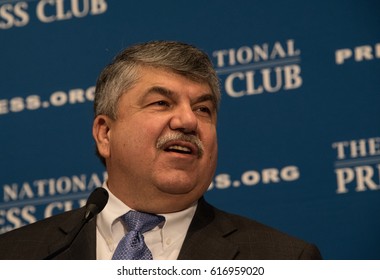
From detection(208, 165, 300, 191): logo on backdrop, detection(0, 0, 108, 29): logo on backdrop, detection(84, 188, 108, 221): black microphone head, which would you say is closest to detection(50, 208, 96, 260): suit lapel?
detection(84, 188, 108, 221): black microphone head

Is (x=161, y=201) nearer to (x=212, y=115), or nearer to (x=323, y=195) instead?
(x=212, y=115)

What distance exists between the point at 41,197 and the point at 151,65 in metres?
0.98

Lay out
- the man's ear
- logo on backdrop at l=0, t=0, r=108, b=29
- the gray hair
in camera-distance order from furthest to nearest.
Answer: logo on backdrop at l=0, t=0, r=108, b=29, the man's ear, the gray hair

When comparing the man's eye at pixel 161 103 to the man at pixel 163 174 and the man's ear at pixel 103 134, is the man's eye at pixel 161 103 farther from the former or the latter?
the man's ear at pixel 103 134

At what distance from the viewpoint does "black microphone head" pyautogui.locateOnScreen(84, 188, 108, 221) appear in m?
2.02

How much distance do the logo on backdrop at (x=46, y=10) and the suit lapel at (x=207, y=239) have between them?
124 centimetres

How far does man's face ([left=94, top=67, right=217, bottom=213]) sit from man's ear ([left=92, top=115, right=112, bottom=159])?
41 mm

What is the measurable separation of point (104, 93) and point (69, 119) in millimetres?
663

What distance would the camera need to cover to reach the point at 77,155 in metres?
3.16

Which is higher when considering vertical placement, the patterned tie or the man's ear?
the man's ear

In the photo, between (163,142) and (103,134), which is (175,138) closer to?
(163,142)

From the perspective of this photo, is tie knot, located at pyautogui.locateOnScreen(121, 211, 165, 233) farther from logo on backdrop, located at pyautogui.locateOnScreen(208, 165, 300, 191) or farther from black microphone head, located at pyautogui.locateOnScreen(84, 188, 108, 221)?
logo on backdrop, located at pyautogui.locateOnScreen(208, 165, 300, 191)

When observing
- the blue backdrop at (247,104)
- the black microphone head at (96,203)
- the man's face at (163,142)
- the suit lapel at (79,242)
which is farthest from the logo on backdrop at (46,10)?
the black microphone head at (96,203)

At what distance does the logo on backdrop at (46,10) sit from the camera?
328 centimetres
